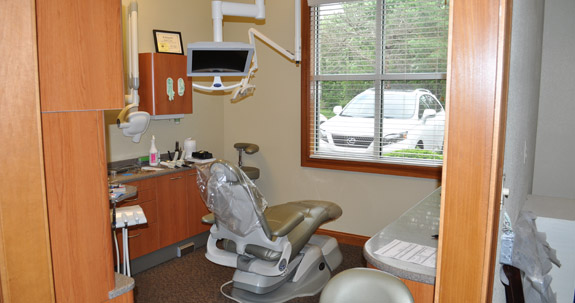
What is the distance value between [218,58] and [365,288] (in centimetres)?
179

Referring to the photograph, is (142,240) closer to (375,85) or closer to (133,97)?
(133,97)

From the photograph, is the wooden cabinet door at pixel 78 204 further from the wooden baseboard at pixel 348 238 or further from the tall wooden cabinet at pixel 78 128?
the wooden baseboard at pixel 348 238

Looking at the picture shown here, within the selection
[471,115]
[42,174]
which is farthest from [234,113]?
[471,115]

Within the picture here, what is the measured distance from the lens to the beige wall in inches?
172

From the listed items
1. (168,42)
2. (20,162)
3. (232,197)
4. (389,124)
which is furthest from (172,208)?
(20,162)

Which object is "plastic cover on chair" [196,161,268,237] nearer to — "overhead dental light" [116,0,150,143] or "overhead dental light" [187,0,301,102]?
"overhead dental light" [187,0,301,102]

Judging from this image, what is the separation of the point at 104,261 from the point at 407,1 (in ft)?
11.2

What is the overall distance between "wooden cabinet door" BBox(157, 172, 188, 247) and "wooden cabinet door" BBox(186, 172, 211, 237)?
5 centimetres

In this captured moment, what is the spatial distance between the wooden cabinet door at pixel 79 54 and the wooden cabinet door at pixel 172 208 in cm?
226

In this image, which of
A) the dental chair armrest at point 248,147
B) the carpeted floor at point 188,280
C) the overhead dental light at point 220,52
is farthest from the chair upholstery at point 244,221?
the dental chair armrest at point 248,147

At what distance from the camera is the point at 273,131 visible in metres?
4.94

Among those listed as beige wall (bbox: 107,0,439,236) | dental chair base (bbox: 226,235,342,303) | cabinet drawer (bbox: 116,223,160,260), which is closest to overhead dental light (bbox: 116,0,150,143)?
beige wall (bbox: 107,0,439,236)

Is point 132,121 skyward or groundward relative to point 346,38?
groundward

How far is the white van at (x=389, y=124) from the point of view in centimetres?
416
